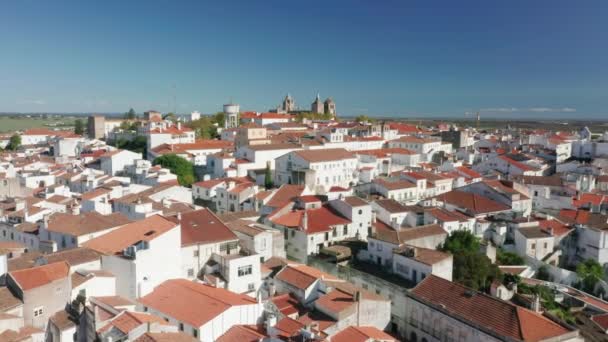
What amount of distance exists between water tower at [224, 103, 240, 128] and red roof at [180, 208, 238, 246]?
67.2 m

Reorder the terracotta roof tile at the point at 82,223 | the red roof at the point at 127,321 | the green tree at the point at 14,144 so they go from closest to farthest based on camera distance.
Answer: the red roof at the point at 127,321 → the terracotta roof tile at the point at 82,223 → the green tree at the point at 14,144

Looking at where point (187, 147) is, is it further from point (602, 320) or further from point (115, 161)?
point (602, 320)

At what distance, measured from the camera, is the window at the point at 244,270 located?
24.2 m

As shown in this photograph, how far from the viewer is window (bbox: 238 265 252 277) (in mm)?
24219

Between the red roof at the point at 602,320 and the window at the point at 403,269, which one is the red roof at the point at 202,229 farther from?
the red roof at the point at 602,320

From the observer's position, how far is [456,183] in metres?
50.7

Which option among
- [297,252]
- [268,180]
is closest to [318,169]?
[268,180]

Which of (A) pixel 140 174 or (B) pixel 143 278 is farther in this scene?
(A) pixel 140 174

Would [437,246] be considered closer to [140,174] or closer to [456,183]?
[456,183]

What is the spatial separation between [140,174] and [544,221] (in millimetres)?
36753

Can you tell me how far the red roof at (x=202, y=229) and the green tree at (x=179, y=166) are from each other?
2365cm

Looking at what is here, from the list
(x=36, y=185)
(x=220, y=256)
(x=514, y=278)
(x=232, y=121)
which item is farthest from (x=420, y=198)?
(x=232, y=121)

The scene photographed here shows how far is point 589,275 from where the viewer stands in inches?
1228

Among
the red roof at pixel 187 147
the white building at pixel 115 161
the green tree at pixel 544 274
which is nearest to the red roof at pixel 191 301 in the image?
the green tree at pixel 544 274
